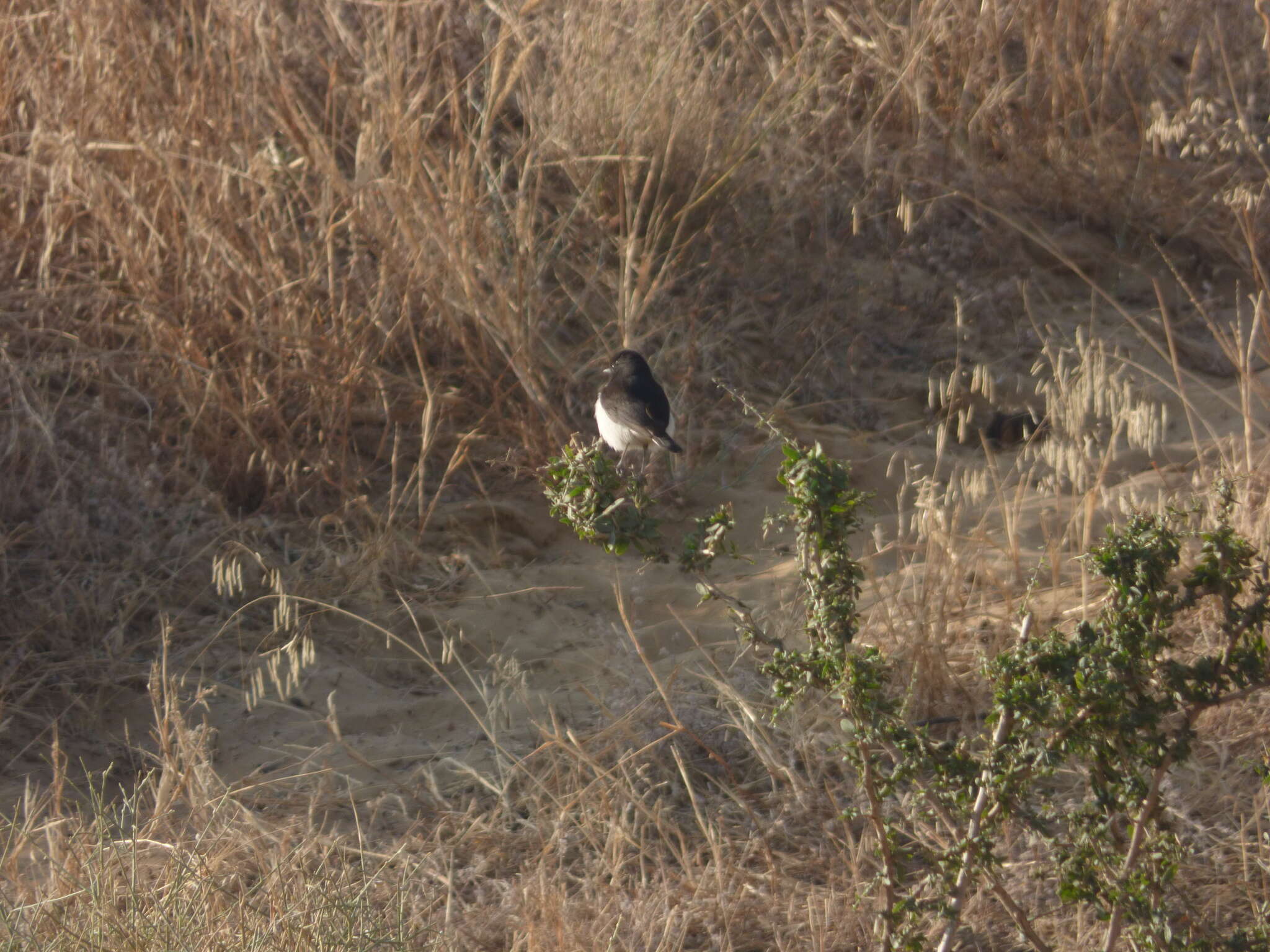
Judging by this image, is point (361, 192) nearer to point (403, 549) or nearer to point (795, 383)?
point (403, 549)

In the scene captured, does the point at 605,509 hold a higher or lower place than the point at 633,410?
→ higher

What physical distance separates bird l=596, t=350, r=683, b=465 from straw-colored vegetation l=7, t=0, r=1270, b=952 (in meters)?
0.33

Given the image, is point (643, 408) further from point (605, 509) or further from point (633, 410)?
point (605, 509)

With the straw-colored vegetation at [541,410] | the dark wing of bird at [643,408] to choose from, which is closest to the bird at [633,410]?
the dark wing of bird at [643,408]

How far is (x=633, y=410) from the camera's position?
4199mm

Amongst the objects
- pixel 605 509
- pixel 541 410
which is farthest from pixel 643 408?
pixel 605 509

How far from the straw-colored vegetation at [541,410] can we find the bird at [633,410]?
332 mm

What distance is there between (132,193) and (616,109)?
1.88m

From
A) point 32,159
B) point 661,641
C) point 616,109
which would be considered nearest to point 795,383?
point 616,109

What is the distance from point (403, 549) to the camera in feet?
14.2

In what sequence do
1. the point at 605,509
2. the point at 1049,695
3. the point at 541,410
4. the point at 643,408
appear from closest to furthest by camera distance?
the point at 1049,695
the point at 605,509
the point at 643,408
the point at 541,410

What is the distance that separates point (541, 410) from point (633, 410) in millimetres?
597

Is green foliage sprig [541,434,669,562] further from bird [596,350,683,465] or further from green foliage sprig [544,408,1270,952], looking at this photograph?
bird [596,350,683,465]

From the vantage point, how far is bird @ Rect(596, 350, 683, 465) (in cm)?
416
